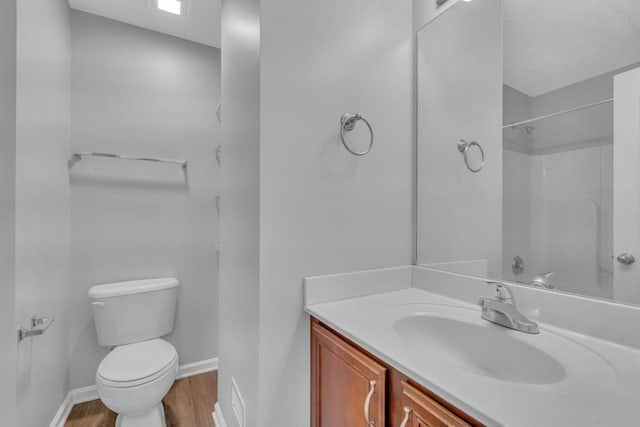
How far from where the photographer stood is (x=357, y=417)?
0.82m

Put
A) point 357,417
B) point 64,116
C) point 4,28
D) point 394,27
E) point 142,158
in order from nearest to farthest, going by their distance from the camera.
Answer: point 357,417 → point 4,28 → point 394,27 → point 64,116 → point 142,158

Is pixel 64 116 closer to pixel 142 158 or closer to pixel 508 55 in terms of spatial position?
pixel 142 158

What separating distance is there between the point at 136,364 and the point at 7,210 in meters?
0.94

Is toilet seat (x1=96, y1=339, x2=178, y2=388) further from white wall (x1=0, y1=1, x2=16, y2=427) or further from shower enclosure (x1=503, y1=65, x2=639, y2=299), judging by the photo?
shower enclosure (x1=503, y1=65, x2=639, y2=299)

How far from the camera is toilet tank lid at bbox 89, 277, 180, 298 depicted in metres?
1.74

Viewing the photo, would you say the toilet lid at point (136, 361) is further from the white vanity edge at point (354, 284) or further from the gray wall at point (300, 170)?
the white vanity edge at point (354, 284)

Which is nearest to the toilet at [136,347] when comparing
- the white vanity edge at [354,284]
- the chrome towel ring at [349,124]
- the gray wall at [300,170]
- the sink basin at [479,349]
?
the gray wall at [300,170]

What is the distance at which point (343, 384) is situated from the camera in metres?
0.88

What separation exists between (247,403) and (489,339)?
0.94 metres

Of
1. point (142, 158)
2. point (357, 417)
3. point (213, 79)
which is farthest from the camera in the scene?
point (213, 79)

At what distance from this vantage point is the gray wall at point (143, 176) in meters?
1.83

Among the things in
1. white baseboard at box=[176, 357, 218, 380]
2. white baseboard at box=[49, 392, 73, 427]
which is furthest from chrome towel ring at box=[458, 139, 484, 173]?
white baseboard at box=[49, 392, 73, 427]

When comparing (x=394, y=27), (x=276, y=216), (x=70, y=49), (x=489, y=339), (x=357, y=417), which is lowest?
(x=357, y=417)

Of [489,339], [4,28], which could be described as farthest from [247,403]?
[4,28]
